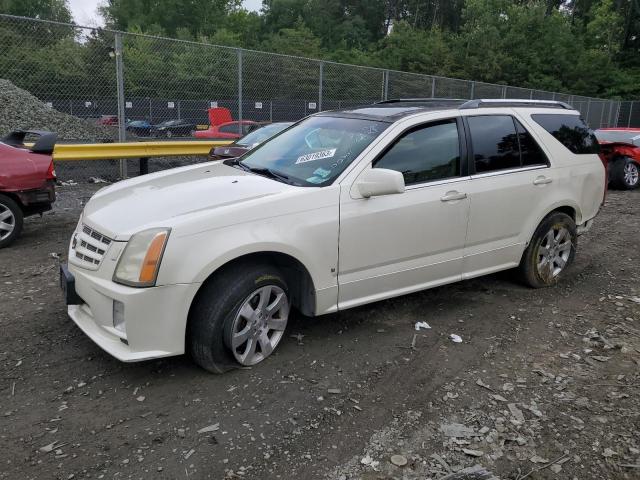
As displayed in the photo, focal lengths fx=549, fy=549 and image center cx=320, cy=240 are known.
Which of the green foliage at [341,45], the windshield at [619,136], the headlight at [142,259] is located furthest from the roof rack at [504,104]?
the windshield at [619,136]

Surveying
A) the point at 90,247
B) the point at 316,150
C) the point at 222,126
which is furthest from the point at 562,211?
the point at 222,126

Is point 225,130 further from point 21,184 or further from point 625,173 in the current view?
point 625,173

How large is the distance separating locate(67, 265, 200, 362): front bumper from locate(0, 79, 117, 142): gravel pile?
913cm

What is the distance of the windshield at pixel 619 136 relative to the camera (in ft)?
41.5

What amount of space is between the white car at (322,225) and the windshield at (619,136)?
28.2 ft

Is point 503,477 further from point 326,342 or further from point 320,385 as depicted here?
point 326,342

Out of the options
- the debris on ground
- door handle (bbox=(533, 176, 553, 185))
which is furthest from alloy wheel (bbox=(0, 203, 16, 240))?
door handle (bbox=(533, 176, 553, 185))

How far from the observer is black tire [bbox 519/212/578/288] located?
5199 millimetres

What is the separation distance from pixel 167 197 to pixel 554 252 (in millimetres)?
3786

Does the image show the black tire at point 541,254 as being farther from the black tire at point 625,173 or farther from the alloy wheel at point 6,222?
the black tire at point 625,173

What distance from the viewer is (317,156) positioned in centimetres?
421

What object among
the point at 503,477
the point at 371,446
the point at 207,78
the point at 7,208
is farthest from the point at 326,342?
the point at 207,78

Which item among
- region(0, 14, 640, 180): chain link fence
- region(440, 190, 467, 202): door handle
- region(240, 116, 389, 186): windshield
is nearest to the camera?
region(240, 116, 389, 186): windshield

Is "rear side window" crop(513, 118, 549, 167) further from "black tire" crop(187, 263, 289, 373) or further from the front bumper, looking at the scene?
the front bumper
